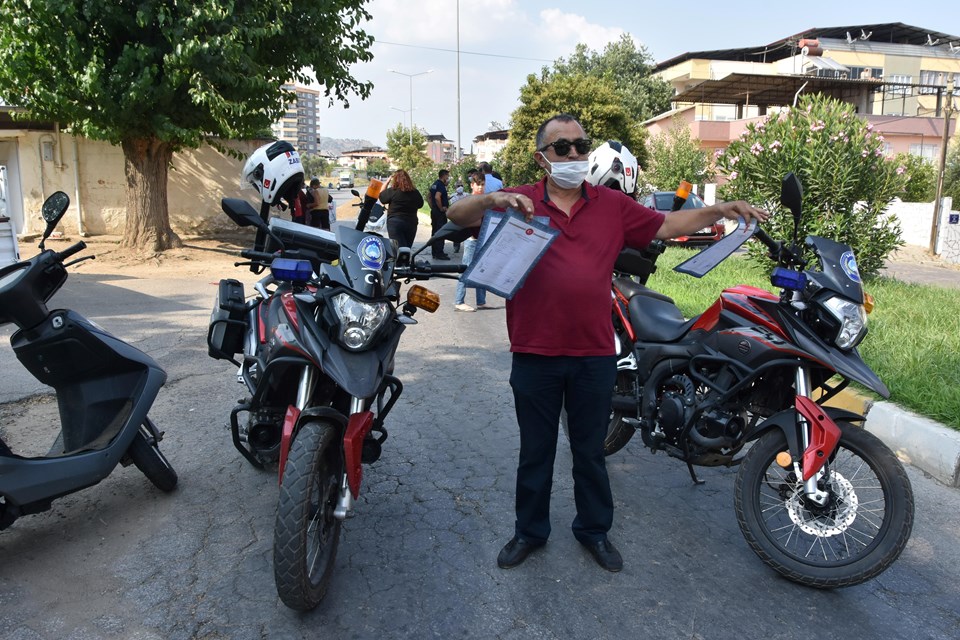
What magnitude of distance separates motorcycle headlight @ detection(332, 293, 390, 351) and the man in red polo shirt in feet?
1.68

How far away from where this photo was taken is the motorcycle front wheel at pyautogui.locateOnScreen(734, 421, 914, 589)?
113 inches

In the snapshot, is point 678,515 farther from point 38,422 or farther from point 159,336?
point 159,336

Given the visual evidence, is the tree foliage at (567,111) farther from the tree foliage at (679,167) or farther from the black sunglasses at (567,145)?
the black sunglasses at (567,145)

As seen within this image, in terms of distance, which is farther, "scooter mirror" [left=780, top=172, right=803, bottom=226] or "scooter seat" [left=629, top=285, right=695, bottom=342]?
"scooter seat" [left=629, top=285, right=695, bottom=342]

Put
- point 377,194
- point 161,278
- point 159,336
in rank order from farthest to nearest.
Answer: point 161,278, point 159,336, point 377,194

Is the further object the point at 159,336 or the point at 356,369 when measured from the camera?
the point at 159,336

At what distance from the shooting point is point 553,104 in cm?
3008

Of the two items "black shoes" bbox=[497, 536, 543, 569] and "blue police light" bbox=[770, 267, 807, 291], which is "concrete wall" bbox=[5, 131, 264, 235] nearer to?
"black shoes" bbox=[497, 536, 543, 569]

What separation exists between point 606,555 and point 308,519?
52.4 inches

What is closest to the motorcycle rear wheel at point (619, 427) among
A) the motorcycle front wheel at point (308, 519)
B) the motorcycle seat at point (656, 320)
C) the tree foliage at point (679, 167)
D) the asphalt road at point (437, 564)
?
the asphalt road at point (437, 564)

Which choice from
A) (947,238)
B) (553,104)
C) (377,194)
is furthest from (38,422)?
(553,104)

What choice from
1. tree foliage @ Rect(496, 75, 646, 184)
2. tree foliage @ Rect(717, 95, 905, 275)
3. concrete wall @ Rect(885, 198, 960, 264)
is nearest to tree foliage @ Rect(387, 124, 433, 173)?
tree foliage @ Rect(496, 75, 646, 184)

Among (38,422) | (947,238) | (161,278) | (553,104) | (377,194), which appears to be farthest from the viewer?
(553,104)

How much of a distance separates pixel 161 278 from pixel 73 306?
9.48 ft
